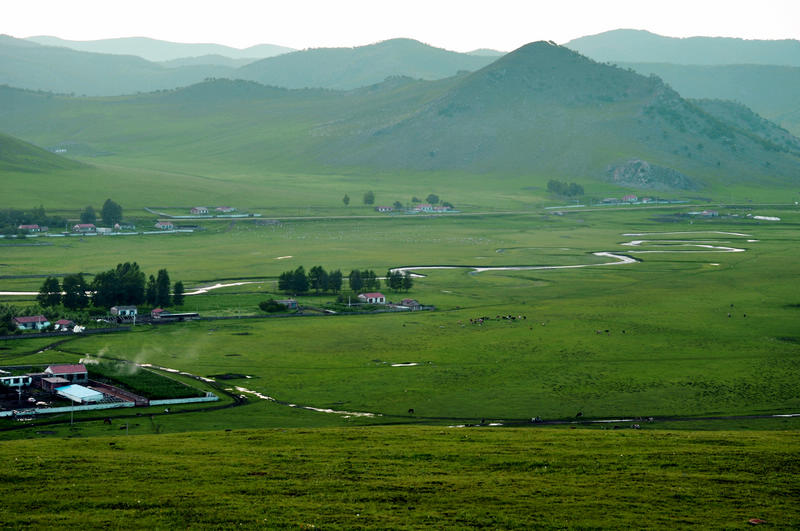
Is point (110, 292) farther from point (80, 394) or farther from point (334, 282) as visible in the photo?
point (80, 394)

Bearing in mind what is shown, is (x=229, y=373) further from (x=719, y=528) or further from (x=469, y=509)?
(x=719, y=528)

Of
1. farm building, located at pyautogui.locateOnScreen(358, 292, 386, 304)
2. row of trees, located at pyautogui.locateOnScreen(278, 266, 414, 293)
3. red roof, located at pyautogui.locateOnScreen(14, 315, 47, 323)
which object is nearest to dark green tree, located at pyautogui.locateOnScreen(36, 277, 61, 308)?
red roof, located at pyautogui.locateOnScreen(14, 315, 47, 323)

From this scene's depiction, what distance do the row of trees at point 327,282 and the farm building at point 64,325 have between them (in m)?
34.0

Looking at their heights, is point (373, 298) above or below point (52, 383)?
above

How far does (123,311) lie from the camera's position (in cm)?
10762

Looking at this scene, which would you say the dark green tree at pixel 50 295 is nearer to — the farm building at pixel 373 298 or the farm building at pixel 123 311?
the farm building at pixel 123 311

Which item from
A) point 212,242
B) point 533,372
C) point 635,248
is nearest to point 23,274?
point 212,242

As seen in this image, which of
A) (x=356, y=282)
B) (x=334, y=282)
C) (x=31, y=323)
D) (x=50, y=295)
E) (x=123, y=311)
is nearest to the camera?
(x=31, y=323)

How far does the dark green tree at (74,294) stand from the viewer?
364ft

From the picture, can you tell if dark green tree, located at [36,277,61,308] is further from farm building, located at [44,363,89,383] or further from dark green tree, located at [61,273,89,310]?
farm building, located at [44,363,89,383]

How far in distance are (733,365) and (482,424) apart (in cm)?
3286

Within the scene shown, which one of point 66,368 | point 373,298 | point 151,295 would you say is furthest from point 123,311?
point 66,368

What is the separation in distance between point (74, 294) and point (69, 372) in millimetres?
38187

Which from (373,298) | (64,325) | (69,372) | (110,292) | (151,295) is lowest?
(69,372)
